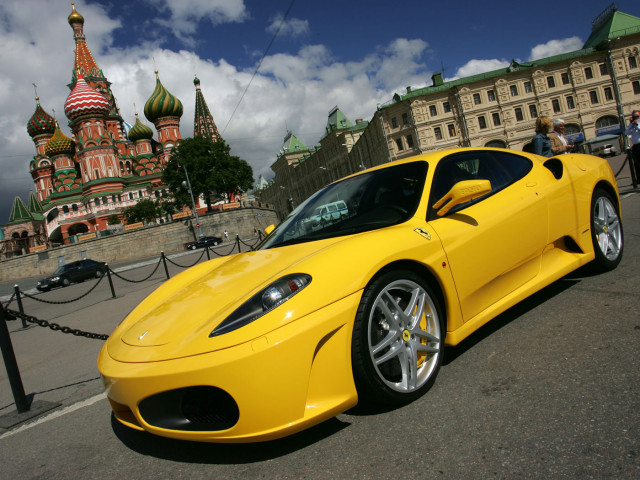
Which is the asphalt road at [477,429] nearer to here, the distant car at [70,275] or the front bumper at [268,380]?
the front bumper at [268,380]

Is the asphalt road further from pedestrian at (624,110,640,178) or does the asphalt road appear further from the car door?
pedestrian at (624,110,640,178)

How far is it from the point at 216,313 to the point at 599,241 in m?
3.29

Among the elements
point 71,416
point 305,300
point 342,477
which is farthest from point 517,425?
point 71,416

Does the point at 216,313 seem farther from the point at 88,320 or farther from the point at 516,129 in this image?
the point at 516,129

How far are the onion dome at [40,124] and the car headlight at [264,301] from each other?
3798 inches

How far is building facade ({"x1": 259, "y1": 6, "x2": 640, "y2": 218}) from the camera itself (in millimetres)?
53750

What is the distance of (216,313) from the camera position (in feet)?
6.81

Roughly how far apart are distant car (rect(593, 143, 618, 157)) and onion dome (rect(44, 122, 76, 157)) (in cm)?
7924

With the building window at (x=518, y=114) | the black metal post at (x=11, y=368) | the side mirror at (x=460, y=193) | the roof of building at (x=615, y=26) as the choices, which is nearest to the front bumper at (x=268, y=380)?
the side mirror at (x=460, y=193)

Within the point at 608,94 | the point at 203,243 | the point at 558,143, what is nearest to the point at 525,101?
the point at 608,94

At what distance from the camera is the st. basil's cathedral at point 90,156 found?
68000 mm

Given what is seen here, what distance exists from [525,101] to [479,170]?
204ft

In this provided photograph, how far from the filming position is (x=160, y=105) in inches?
3044

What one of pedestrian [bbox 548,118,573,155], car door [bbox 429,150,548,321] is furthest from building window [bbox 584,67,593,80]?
car door [bbox 429,150,548,321]
